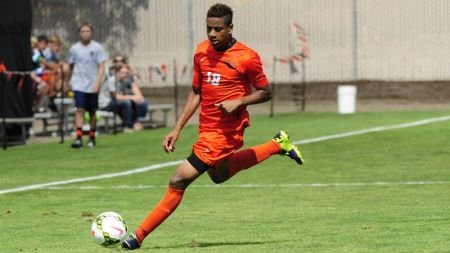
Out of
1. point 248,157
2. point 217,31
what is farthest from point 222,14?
point 248,157

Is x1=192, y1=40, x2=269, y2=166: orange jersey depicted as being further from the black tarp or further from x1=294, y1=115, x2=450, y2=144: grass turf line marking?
the black tarp

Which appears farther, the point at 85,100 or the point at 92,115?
the point at 92,115

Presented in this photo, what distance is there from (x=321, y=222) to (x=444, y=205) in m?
1.98

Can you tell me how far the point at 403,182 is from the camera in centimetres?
1869

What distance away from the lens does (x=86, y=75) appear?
83.9ft

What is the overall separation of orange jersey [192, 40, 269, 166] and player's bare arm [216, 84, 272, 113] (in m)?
0.07

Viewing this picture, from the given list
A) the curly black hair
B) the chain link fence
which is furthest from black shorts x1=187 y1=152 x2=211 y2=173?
the chain link fence

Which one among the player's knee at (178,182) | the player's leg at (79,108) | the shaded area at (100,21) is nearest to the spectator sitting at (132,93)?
the player's leg at (79,108)

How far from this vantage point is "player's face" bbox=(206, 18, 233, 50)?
12320 mm

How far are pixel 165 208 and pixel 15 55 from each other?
15306 millimetres

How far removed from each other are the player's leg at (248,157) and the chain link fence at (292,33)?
957 inches

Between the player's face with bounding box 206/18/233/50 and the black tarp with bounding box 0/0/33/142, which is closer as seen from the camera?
the player's face with bounding box 206/18/233/50

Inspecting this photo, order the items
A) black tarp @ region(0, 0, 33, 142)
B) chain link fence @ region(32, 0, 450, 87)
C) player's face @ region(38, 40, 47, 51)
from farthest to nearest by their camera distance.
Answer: chain link fence @ region(32, 0, 450, 87) → player's face @ region(38, 40, 47, 51) → black tarp @ region(0, 0, 33, 142)

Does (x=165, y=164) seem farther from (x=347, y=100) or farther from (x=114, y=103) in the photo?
(x=347, y=100)
